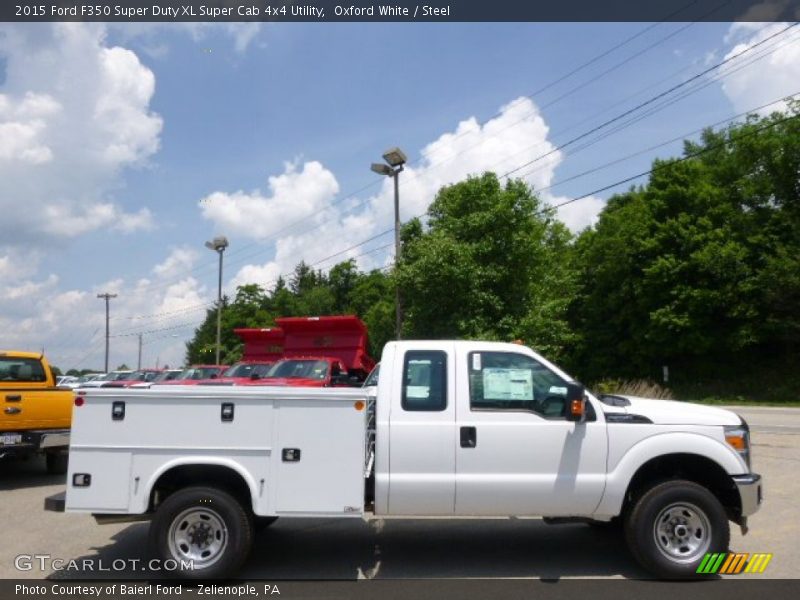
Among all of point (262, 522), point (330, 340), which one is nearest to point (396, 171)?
point (330, 340)

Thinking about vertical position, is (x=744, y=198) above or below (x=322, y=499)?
above

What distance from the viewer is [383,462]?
6215 millimetres

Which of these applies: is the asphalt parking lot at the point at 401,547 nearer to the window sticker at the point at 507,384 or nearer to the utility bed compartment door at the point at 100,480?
the utility bed compartment door at the point at 100,480

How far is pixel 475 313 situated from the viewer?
26656mm

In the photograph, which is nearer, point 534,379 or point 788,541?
point 534,379

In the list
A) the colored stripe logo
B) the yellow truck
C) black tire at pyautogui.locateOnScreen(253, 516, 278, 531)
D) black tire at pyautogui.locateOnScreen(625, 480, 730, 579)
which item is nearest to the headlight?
black tire at pyautogui.locateOnScreen(625, 480, 730, 579)

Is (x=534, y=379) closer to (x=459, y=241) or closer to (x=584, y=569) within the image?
(x=584, y=569)

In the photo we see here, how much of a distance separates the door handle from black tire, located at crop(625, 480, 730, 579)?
1.54 meters

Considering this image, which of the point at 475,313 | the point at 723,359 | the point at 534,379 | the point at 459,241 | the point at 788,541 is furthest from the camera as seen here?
the point at 723,359

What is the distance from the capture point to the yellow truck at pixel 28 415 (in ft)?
35.1

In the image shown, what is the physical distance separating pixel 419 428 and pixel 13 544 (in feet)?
15.8

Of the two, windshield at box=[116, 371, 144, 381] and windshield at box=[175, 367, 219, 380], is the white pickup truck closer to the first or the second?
windshield at box=[175, 367, 219, 380]

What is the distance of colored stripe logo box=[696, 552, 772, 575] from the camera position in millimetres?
6086

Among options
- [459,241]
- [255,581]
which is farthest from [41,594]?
[459,241]
